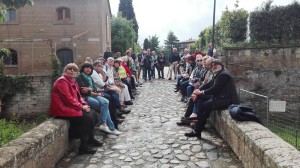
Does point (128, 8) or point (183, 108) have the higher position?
point (128, 8)

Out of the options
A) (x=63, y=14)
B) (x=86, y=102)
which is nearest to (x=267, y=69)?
(x=86, y=102)

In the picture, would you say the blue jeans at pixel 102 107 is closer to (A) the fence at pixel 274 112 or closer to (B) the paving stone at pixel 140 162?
(B) the paving stone at pixel 140 162

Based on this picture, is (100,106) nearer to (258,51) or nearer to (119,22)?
(258,51)

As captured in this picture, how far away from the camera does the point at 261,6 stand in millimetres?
16562

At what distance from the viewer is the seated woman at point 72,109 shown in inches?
221

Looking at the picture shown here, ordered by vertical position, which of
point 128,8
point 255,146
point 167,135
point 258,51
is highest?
point 128,8

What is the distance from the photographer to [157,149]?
241 inches

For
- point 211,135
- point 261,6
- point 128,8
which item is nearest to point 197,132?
point 211,135

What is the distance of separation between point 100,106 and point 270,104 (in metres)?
3.79

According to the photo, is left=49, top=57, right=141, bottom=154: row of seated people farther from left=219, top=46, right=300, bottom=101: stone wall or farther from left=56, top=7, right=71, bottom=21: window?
left=56, top=7, right=71, bottom=21: window

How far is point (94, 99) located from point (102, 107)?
270mm

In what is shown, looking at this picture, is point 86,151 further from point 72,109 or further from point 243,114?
point 243,114

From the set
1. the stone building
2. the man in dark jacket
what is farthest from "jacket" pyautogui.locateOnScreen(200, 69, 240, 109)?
the stone building

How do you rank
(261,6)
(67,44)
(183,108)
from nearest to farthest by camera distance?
(183,108) → (261,6) → (67,44)
